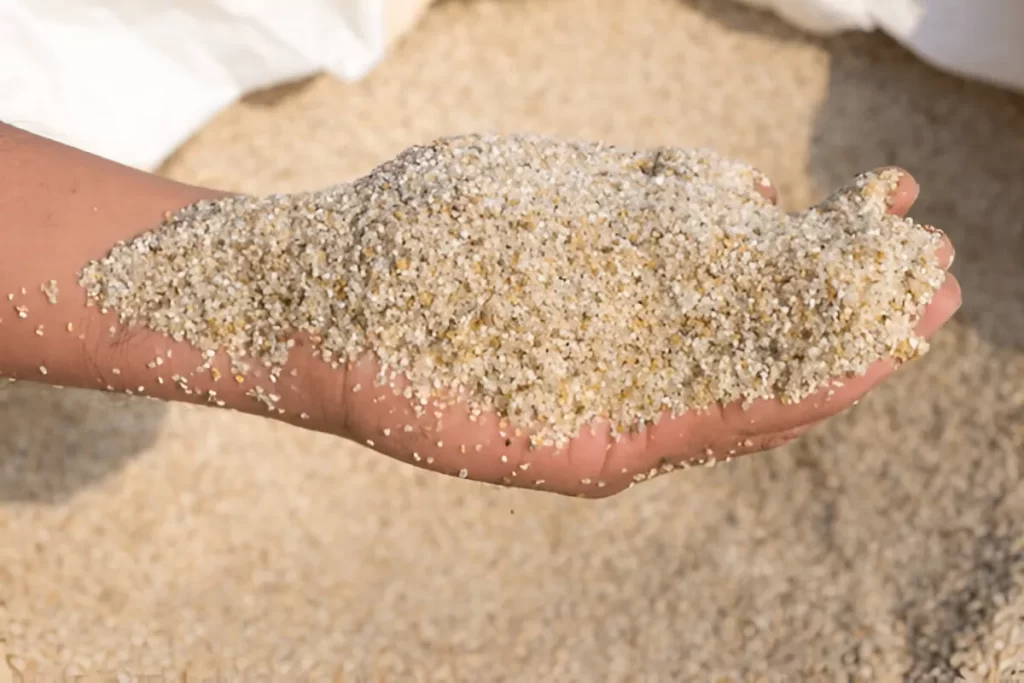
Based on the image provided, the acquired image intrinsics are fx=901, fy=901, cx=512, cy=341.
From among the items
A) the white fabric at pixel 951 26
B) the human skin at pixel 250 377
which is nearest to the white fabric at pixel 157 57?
the human skin at pixel 250 377

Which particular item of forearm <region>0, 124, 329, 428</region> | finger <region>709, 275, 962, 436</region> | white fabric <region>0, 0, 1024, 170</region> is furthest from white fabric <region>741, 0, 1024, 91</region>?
forearm <region>0, 124, 329, 428</region>

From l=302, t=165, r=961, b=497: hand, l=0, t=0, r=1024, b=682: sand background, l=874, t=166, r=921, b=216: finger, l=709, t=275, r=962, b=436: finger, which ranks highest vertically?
l=874, t=166, r=921, b=216: finger

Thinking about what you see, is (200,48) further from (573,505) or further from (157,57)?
(573,505)

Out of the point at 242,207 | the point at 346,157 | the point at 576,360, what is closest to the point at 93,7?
the point at 346,157

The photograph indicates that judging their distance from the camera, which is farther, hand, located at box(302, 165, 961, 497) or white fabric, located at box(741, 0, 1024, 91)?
white fabric, located at box(741, 0, 1024, 91)

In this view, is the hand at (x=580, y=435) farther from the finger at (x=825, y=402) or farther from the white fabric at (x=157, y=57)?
the white fabric at (x=157, y=57)

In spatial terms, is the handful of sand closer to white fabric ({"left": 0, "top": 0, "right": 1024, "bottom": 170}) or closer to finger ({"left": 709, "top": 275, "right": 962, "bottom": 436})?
finger ({"left": 709, "top": 275, "right": 962, "bottom": 436})
